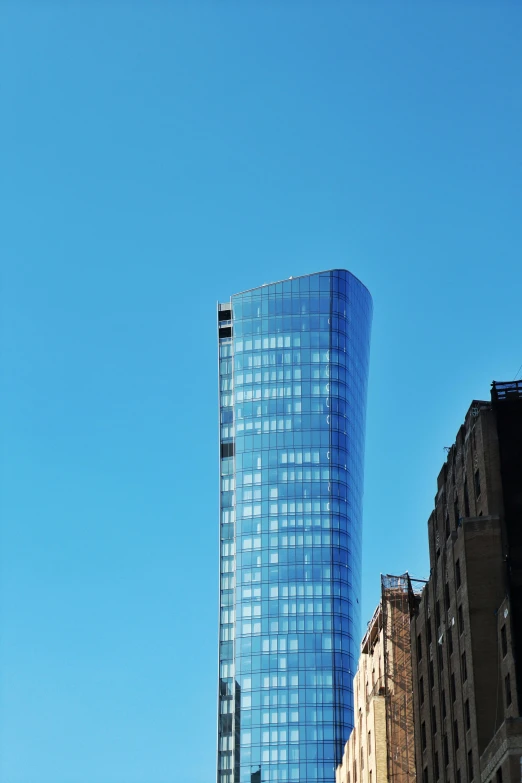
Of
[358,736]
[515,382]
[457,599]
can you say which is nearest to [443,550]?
[457,599]

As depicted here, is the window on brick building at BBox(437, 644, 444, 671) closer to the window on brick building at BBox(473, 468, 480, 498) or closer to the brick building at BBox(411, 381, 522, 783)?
the brick building at BBox(411, 381, 522, 783)

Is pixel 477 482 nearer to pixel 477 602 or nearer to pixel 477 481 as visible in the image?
pixel 477 481

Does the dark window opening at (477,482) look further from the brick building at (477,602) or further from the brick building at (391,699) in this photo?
the brick building at (391,699)

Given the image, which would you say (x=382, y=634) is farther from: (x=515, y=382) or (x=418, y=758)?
(x=515, y=382)

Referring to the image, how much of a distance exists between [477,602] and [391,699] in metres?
36.8

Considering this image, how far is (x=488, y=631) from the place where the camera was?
296 feet

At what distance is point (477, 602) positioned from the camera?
91375mm

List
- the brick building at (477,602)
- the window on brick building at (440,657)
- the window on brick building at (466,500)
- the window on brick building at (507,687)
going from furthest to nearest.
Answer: the window on brick building at (440,657), the window on brick building at (466,500), the brick building at (477,602), the window on brick building at (507,687)

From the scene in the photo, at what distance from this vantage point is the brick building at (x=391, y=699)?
4808 inches

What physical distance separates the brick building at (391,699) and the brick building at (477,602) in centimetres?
1735

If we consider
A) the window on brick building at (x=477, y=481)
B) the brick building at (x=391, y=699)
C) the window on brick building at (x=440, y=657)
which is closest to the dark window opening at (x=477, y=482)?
the window on brick building at (x=477, y=481)

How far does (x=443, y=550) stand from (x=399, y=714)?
2877 centimetres

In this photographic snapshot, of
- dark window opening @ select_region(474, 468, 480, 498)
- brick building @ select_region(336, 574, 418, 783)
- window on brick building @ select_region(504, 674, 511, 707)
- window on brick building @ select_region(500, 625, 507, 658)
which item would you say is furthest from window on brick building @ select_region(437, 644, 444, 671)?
brick building @ select_region(336, 574, 418, 783)

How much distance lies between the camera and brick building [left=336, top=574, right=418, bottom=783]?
122 m
